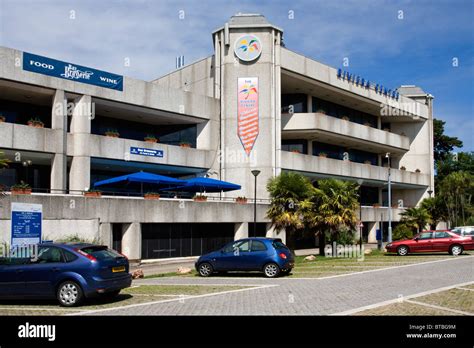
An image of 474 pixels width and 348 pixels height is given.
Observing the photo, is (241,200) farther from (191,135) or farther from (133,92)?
(133,92)

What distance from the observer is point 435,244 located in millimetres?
31656

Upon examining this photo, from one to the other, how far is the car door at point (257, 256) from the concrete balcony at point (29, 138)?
1724 cm

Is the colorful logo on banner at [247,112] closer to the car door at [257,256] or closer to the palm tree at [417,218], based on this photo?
the palm tree at [417,218]

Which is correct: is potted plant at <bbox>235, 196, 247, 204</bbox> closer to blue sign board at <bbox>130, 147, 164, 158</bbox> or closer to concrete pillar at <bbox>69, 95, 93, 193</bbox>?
blue sign board at <bbox>130, 147, 164, 158</bbox>

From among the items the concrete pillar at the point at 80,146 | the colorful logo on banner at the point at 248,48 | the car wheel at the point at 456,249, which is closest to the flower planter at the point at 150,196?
the concrete pillar at the point at 80,146

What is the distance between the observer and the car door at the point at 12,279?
13258mm

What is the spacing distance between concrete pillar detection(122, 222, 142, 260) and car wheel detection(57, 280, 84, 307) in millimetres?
17513

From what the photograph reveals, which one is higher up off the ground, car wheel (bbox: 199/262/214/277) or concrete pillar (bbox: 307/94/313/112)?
concrete pillar (bbox: 307/94/313/112)

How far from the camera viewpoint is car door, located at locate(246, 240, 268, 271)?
2030cm

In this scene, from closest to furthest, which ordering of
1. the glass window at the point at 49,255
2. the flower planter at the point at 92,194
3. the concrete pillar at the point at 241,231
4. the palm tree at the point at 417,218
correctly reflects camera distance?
the glass window at the point at 49,255
the flower planter at the point at 92,194
the concrete pillar at the point at 241,231
the palm tree at the point at 417,218

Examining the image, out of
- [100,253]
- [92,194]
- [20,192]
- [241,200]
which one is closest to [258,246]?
[100,253]

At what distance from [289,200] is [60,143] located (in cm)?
1424

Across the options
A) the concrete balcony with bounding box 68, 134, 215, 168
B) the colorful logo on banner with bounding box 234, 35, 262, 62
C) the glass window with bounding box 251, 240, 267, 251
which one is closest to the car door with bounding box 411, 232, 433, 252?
the glass window with bounding box 251, 240, 267, 251

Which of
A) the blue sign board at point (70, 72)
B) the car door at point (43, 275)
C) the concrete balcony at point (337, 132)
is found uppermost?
the blue sign board at point (70, 72)
